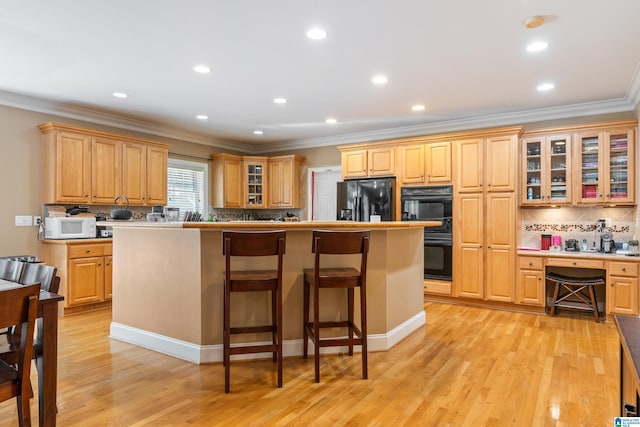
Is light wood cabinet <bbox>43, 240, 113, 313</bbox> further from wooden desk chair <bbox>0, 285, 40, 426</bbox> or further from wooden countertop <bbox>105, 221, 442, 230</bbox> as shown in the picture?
wooden desk chair <bbox>0, 285, 40, 426</bbox>

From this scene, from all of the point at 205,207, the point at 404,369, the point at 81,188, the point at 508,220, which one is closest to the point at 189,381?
the point at 404,369

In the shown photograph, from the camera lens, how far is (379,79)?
407 cm

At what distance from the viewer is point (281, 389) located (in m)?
2.71

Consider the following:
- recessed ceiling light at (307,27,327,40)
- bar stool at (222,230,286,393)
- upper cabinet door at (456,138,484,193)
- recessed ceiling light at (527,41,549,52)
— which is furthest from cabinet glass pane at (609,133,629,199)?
bar stool at (222,230,286,393)

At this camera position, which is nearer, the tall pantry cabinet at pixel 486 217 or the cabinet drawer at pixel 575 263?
the cabinet drawer at pixel 575 263

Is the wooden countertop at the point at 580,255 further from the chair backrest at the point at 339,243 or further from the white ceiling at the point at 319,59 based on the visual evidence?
the chair backrest at the point at 339,243

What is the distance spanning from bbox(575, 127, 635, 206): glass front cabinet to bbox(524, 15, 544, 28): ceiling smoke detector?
2.60m

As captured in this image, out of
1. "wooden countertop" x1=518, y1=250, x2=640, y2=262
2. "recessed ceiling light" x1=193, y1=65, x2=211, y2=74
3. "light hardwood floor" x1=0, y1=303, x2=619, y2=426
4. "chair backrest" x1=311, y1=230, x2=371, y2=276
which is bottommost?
"light hardwood floor" x1=0, y1=303, x2=619, y2=426

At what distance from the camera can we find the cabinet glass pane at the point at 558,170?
16.3 ft

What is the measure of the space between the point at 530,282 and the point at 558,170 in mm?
1468

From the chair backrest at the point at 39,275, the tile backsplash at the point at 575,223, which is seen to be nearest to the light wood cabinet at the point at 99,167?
the chair backrest at the point at 39,275

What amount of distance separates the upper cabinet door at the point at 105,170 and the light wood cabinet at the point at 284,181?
2750mm

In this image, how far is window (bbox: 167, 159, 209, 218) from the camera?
658 centimetres

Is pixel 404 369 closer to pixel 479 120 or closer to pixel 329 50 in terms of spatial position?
pixel 329 50
